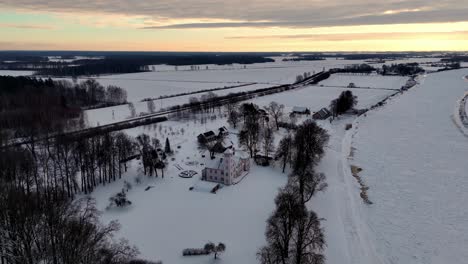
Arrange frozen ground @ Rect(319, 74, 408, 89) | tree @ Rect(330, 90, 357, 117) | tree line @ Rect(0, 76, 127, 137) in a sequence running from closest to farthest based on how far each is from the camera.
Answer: tree line @ Rect(0, 76, 127, 137) < tree @ Rect(330, 90, 357, 117) < frozen ground @ Rect(319, 74, 408, 89)

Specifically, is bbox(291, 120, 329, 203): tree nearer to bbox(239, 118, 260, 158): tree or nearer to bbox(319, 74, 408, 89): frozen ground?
bbox(239, 118, 260, 158): tree

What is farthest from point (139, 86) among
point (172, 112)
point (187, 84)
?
point (172, 112)

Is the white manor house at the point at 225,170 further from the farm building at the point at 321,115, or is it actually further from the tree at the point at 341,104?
the tree at the point at 341,104

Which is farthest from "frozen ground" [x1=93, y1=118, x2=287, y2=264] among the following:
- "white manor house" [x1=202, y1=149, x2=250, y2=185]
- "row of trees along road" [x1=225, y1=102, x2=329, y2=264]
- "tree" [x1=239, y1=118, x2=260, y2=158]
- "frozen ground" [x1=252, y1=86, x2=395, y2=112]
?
"frozen ground" [x1=252, y1=86, x2=395, y2=112]

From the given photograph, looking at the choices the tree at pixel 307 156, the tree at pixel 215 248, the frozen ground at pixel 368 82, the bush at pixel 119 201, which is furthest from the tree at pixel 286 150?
the frozen ground at pixel 368 82

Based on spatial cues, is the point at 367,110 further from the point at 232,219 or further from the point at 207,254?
the point at 207,254

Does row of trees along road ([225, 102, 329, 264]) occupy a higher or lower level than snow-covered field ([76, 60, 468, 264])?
higher

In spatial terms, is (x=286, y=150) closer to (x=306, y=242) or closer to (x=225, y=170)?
(x=225, y=170)

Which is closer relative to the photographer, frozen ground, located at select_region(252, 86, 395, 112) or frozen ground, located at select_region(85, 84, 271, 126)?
frozen ground, located at select_region(85, 84, 271, 126)
